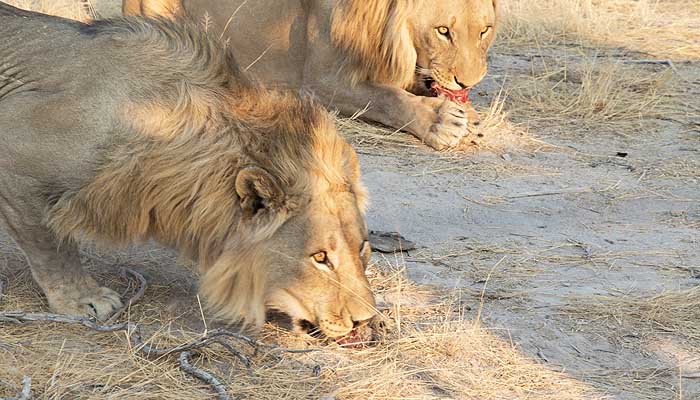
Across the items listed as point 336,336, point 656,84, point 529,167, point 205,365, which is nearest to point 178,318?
point 205,365

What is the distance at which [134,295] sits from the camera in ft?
13.4

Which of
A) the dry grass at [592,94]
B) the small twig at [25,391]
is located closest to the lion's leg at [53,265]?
the small twig at [25,391]

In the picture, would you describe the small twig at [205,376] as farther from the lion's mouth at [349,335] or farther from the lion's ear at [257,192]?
the lion's ear at [257,192]

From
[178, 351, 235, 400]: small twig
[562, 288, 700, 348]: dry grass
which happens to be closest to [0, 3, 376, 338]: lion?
[178, 351, 235, 400]: small twig

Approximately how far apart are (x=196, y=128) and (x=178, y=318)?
0.74 metres

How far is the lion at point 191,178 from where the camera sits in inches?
138

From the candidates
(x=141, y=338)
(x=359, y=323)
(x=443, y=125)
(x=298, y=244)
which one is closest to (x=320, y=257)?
(x=298, y=244)

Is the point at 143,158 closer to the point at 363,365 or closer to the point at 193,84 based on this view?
the point at 193,84

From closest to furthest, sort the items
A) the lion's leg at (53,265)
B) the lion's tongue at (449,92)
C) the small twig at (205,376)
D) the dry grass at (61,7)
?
the small twig at (205,376) → the lion's leg at (53,265) → the lion's tongue at (449,92) → the dry grass at (61,7)

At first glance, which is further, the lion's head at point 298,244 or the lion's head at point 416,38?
the lion's head at point 416,38

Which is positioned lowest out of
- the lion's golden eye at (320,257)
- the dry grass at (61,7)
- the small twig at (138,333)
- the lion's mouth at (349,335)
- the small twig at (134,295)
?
the dry grass at (61,7)

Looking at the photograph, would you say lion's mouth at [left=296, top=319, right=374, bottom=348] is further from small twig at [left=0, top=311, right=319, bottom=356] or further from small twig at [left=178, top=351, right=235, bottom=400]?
small twig at [left=178, top=351, right=235, bottom=400]

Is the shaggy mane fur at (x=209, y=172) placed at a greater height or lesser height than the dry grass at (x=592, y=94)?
greater

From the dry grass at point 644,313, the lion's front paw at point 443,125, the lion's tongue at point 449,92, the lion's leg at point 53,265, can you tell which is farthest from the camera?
the lion's tongue at point 449,92
